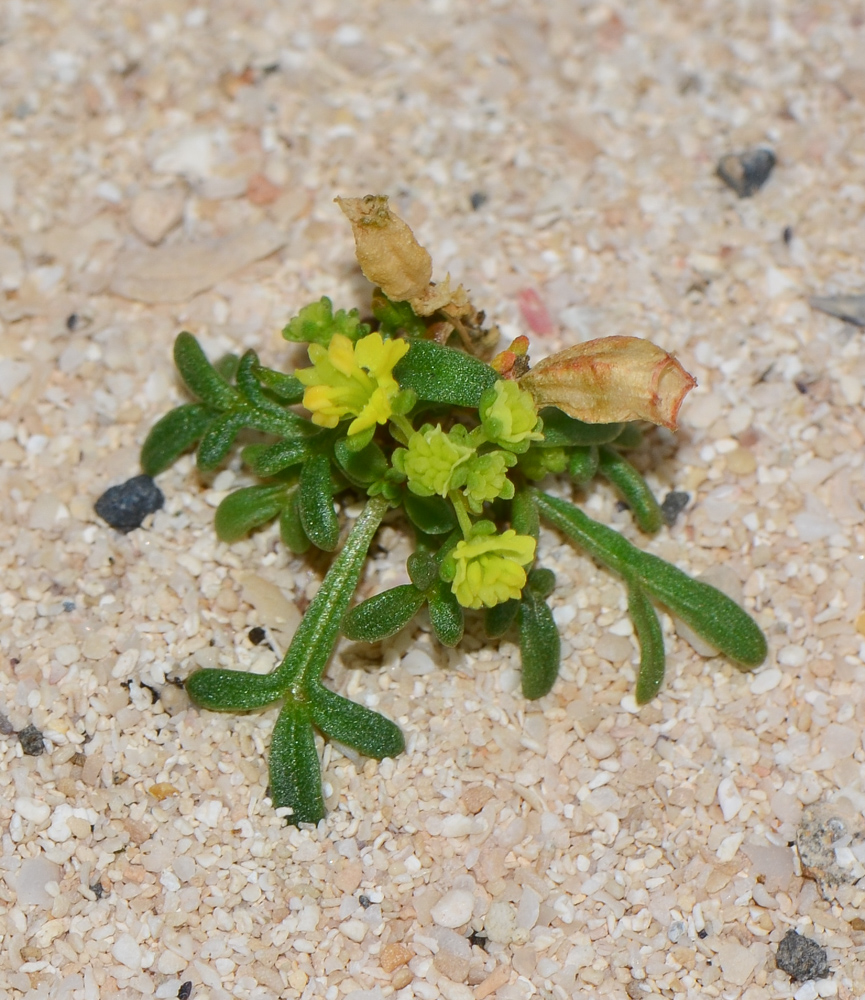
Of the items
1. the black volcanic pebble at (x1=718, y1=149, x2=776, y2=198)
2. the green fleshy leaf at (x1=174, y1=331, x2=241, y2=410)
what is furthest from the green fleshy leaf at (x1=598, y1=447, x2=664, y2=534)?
the black volcanic pebble at (x1=718, y1=149, x2=776, y2=198)

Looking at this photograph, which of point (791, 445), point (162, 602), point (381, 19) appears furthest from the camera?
point (381, 19)

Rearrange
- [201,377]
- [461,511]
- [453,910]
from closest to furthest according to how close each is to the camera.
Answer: [461,511], [453,910], [201,377]

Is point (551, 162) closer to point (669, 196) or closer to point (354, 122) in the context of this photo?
point (669, 196)

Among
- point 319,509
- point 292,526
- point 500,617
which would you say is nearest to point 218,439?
point 292,526

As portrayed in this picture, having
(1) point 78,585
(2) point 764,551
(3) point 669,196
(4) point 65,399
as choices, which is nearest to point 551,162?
(3) point 669,196

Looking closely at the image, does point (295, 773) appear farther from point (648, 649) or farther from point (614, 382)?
point (614, 382)
